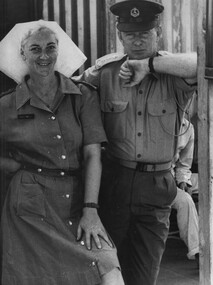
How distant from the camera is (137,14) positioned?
4023 mm

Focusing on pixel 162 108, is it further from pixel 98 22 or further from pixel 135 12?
pixel 98 22

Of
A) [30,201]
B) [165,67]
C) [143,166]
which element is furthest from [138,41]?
[30,201]

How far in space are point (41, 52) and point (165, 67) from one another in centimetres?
77

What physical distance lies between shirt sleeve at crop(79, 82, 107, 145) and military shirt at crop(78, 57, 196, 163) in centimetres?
39

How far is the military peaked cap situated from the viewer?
3.98m

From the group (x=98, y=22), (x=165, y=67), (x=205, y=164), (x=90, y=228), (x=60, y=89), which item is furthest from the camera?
(x=98, y=22)

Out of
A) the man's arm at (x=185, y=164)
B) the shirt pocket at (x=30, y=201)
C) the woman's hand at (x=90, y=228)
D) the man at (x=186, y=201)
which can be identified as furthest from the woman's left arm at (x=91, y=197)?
the man's arm at (x=185, y=164)

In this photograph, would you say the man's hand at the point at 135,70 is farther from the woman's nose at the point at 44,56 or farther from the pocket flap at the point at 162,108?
the woman's nose at the point at 44,56

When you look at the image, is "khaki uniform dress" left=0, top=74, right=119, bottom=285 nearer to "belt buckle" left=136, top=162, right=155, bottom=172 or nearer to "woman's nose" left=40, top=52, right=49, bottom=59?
"woman's nose" left=40, top=52, right=49, bottom=59

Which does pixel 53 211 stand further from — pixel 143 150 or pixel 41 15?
pixel 41 15

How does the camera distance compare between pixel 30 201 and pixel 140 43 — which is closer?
pixel 30 201

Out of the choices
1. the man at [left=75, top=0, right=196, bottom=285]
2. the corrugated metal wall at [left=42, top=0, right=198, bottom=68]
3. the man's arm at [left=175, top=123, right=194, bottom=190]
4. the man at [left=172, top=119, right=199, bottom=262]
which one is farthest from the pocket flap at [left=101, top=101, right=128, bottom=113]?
the corrugated metal wall at [left=42, top=0, right=198, bottom=68]

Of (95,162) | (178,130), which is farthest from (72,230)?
(178,130)

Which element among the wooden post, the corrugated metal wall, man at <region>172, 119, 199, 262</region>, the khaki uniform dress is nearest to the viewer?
the wooden post
